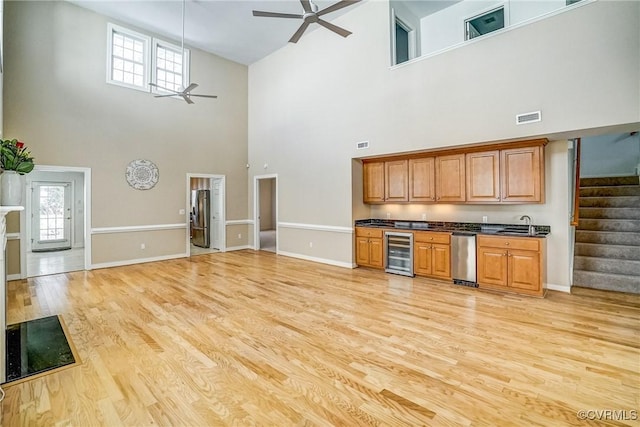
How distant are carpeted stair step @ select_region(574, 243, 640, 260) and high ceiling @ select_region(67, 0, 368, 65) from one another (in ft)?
20.1

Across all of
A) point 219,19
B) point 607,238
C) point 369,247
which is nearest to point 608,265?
point 607,238

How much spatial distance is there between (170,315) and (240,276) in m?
1.99

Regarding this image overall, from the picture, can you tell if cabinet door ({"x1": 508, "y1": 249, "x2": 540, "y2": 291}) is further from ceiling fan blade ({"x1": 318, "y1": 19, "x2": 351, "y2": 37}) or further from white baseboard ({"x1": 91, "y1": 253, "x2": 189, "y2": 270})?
white baseboard ({"x1": 91, "y1": 253, "x2": 189, "y2": 270})

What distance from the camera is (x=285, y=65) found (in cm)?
776

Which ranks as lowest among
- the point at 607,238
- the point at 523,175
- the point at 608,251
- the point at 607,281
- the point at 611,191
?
the point at 607,281

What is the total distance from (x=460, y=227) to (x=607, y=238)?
2.35m

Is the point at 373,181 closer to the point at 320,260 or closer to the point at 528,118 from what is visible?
the point at 320,260

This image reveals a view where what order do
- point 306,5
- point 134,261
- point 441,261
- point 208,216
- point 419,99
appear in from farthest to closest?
point 208,216 → point 134,261 → point 419,99 → point 441,261 → point 306,5

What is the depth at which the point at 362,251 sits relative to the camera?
20.7ft

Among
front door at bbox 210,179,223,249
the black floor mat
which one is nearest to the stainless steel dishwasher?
the black floor mat

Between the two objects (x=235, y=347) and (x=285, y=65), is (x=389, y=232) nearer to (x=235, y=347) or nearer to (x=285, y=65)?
(x=235, y=347)

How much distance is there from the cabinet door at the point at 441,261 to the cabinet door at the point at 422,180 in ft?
2.97

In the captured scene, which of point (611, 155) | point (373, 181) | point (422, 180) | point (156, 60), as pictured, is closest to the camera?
point (422, 180)

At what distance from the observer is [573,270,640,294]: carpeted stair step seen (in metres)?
4.42
